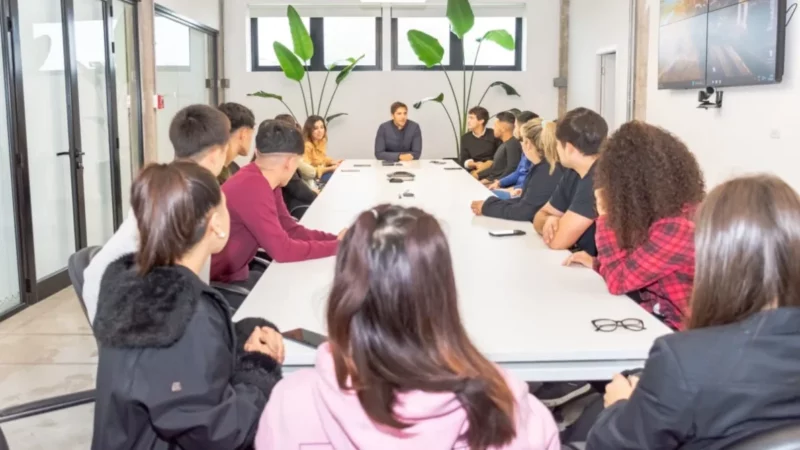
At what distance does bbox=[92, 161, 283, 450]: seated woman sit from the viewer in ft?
4.58

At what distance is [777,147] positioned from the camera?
4.61 meters

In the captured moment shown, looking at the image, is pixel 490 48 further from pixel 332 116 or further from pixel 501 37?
pixel 332 116

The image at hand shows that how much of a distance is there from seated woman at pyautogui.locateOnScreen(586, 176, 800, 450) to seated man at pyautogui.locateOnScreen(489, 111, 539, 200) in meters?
4.64

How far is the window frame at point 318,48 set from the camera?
960 cm

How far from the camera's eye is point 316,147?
7.13m

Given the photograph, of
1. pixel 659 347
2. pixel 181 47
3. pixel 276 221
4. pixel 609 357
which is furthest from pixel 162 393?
pixel 181 47

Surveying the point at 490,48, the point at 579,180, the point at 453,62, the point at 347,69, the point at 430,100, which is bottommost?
the point at 579,180

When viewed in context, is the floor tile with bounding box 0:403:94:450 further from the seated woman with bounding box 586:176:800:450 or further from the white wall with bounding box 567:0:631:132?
the white wall with bounding box 567:0:631:132

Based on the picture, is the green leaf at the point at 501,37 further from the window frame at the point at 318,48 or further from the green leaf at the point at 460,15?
the window frame at the point at 318,48

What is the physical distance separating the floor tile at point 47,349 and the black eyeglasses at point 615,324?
8.61 feet

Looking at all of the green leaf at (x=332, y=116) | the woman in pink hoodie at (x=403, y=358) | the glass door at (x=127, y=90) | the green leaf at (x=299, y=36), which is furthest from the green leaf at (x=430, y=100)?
the woman in pink hoodie at (x=403, y=358)

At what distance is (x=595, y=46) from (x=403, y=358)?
25.6ft

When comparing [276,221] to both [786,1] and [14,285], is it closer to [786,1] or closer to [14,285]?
[14,285]

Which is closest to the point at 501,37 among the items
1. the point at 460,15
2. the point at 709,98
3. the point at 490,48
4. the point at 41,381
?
the point at 460,15
